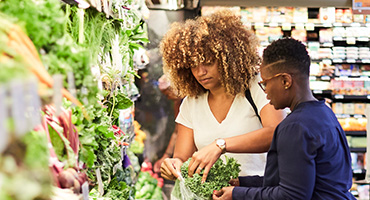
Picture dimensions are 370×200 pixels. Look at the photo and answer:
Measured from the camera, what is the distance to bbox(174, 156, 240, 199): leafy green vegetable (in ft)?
6.66

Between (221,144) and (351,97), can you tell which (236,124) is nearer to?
(221,144)

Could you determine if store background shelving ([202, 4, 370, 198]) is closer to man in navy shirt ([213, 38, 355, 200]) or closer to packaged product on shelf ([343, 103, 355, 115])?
packaged product on shelf ([343, 103, 355, 115])

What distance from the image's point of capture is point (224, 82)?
2.25 meters

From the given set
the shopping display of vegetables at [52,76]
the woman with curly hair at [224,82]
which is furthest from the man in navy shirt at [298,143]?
the shopping display of vegetables at [52,76]

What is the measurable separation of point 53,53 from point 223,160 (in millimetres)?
1544

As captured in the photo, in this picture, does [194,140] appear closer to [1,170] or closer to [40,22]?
[40,22]

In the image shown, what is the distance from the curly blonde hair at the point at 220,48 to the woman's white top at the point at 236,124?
80 mm

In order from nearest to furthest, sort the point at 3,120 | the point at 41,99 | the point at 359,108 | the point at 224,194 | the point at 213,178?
1. the point at 3,120
2. the point at 41,99
3. the point at 224,194
4. the point at 213,178
5. the point at 359,108

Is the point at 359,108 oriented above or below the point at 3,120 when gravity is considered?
below

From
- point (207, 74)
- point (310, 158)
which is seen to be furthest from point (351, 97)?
point (310, 158)

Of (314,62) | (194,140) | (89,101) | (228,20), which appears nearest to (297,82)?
(228,20)

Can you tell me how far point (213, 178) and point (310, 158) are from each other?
57 cm

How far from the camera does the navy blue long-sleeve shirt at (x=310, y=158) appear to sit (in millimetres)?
1639

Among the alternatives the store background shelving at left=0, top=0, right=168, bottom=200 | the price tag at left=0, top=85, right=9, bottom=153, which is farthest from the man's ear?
the price tag at left=0, top=85, right=9, bottom=153
